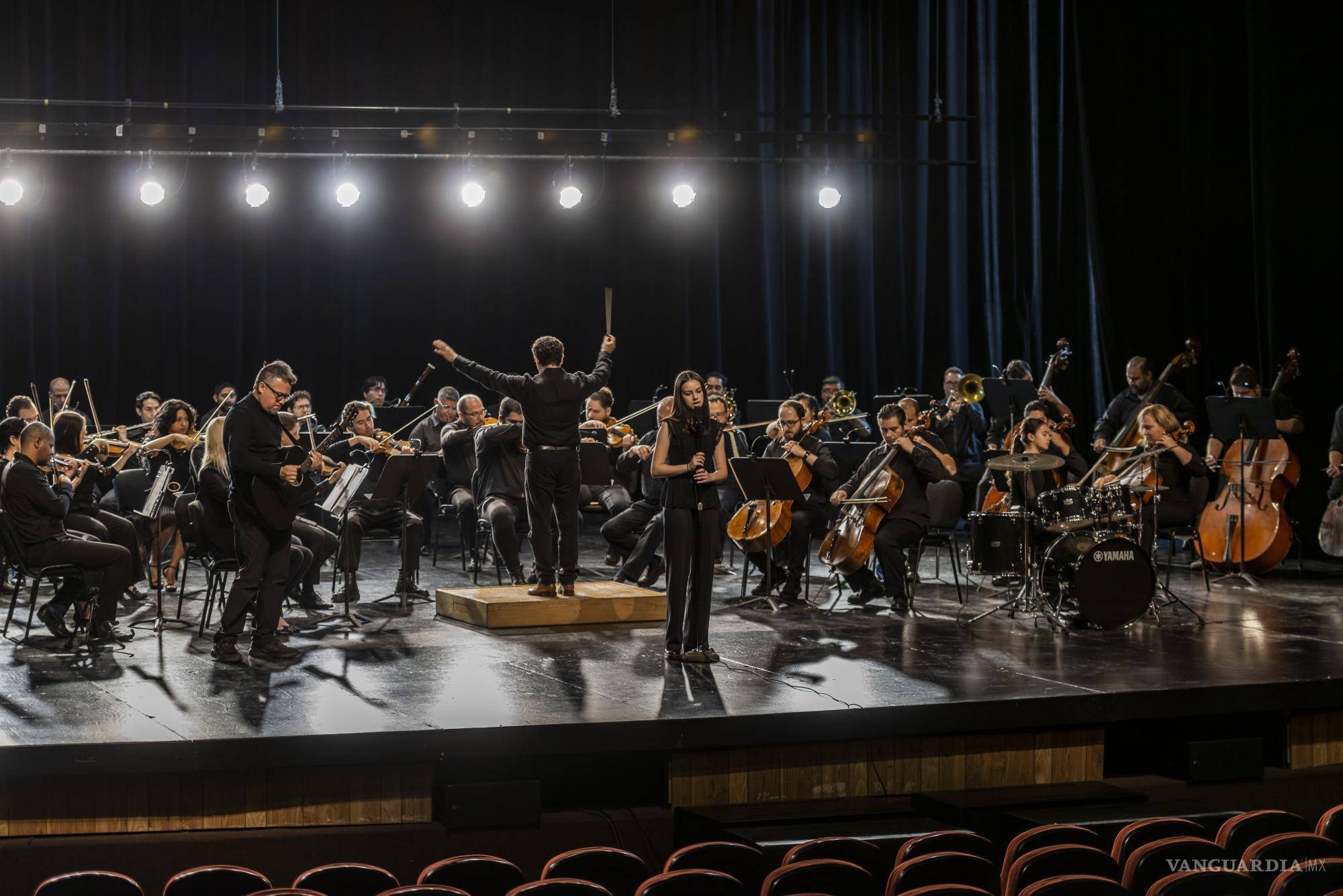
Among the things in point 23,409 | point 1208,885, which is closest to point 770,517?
point 1208,885

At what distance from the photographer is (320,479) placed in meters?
9.23

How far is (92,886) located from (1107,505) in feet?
19.8

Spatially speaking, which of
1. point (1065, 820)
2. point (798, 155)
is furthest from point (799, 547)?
point (798, 155)

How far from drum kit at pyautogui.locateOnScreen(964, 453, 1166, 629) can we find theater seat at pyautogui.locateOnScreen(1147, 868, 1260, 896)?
4.18 meters

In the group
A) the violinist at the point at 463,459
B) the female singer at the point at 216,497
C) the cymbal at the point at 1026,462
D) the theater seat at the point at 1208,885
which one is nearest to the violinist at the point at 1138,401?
the cymbal at the point at 1026,462

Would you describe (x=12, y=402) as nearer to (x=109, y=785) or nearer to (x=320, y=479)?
(x=320, y=479)

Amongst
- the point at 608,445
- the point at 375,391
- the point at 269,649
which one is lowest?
the point at 269,649

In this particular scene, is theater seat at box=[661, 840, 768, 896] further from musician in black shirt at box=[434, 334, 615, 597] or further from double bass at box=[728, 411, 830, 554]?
double bass at box=[728, 411, 830, 554]

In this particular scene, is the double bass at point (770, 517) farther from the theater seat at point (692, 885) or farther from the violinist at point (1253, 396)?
the theater seat at point (692, 885)

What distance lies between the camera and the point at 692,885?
356 cm

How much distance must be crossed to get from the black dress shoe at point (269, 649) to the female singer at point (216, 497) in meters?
0.07

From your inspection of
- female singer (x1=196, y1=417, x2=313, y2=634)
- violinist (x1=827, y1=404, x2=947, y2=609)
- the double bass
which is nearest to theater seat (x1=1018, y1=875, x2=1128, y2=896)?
female singer (x1=196, y1=417, x2=313, y2=634)

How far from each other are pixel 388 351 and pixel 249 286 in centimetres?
152

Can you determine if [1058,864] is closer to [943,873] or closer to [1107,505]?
[943,873]
